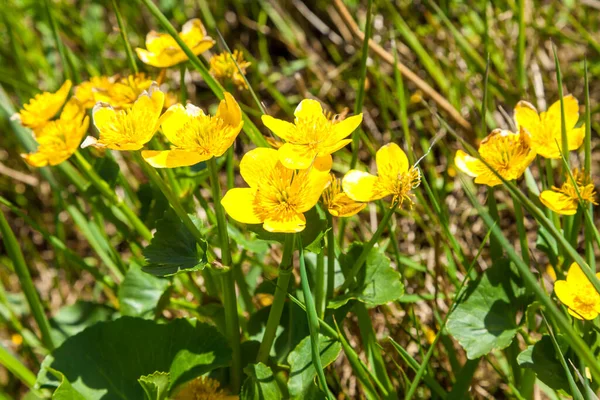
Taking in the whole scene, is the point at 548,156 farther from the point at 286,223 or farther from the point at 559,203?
the point at 286,223

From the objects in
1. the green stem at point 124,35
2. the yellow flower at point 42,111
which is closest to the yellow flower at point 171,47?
the green stem at point 124,35

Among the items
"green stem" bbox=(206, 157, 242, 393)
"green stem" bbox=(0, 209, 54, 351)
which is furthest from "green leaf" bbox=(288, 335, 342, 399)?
"green stem" bbox=(0, 209, 54, 351)

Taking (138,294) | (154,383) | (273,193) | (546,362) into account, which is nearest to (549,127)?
(546,362)

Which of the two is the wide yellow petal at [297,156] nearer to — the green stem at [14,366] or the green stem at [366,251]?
the green stem at [366,251]

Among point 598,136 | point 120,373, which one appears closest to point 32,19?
point 120,373

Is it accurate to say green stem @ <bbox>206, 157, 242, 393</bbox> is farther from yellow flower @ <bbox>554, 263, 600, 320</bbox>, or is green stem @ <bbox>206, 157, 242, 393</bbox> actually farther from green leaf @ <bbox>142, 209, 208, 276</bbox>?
yellow flower @ <bbox>554, 263, 600, 320</bbox>

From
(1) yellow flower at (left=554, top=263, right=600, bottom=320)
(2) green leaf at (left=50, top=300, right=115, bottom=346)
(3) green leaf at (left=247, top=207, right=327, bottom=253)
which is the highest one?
(3) green leaf at (left=247, top=207, right=327, bottom=253)
